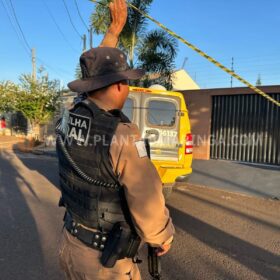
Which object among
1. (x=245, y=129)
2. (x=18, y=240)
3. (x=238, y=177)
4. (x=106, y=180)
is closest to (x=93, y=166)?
(x=106, y=180)

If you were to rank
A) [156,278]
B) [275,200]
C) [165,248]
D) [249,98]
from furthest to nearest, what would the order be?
[249,98] < [275,200] < [156,278] < [165,248]

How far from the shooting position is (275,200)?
743 cm

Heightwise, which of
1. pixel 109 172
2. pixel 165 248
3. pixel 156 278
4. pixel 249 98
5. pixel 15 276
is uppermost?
pixel 249 98

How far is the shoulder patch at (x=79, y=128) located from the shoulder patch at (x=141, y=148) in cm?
26

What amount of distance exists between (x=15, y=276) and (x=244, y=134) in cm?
980

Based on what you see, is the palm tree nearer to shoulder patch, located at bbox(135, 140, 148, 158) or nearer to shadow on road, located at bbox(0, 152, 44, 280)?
shadow on road, located at bbox(0, 152, 44, 280)

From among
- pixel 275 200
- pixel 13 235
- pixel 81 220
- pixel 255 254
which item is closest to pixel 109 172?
pixel 81 220

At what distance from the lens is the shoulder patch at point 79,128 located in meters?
1.76

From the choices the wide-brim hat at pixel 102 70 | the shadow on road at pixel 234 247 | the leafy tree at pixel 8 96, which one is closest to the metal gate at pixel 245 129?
the shadow on road at pixel 234 247

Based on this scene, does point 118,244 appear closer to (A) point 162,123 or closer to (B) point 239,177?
(A) point 162,123

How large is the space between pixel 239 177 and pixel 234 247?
5.33m

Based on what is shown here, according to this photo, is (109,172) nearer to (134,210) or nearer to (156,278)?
(134,210)

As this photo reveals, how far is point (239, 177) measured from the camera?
31.8ft

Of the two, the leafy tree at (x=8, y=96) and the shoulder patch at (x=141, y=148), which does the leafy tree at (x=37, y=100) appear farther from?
the shoulder patch at (x=141, y=148)
